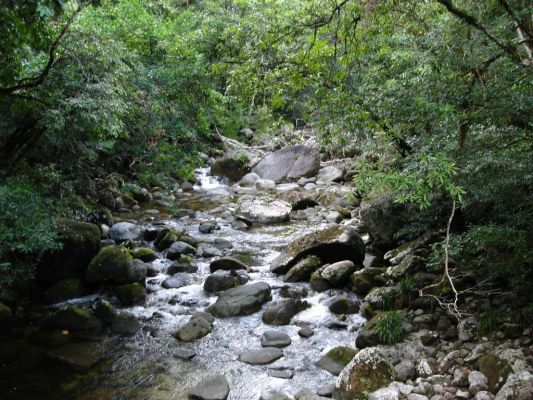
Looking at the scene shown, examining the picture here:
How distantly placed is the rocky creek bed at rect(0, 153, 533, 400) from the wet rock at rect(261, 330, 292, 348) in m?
0.02

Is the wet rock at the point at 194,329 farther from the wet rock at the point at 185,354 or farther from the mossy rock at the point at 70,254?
the mossy rock at the point at 70,254

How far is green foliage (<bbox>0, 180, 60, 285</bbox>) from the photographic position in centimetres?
587

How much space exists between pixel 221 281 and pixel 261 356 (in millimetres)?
2597

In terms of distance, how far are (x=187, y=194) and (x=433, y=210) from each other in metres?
12.3

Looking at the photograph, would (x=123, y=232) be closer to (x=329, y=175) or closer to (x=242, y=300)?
(x=242, y=300)

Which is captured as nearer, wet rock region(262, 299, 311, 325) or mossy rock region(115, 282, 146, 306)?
wet rock region(262, 299, 311, 325)

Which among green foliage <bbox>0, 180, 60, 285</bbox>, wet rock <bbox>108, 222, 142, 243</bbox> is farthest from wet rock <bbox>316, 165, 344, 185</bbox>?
green foliage <bbox>0, 180, 60, 285</bbox>

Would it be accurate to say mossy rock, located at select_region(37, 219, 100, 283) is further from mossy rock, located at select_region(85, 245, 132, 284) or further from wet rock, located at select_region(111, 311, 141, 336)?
wet rock, located at select_region(111, 311, 141, 336)

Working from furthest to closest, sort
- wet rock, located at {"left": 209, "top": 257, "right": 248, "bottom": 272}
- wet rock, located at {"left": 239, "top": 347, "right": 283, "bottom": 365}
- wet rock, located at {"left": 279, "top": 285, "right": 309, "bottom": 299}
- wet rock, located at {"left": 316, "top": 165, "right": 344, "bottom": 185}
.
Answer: wet rock, located at {"left": 316, "top": 165, "right": 344, "bottom": 185} < wet rock, located at {"left": 209, "top": 257, "right": 248, "bottom": 272} < wet rock, located at {"left": 279, "top": 285, "right": 309, "bottom": 299} < wet rock, located at {"left": 239, "top": 347, "right": 283, "bottom": 365}

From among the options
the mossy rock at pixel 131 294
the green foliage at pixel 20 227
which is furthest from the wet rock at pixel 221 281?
the green foliage at pixel 20 227

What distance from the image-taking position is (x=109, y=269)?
A: 8.38 meters

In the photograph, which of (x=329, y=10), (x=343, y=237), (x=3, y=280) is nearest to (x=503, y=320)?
(x=343, y=237)

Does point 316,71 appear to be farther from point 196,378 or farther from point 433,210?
point 196,378

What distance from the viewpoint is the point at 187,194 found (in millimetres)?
17609
